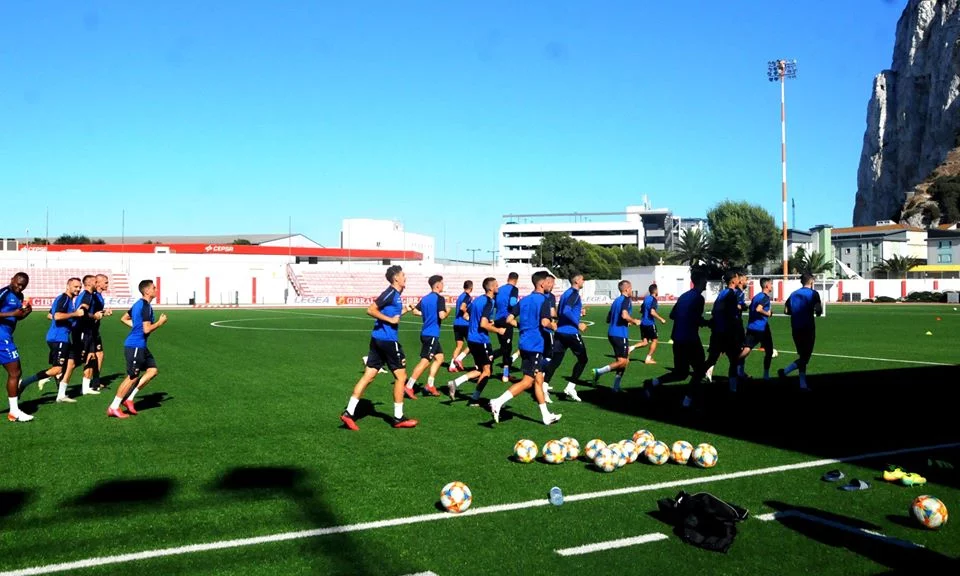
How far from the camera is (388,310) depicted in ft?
31.6

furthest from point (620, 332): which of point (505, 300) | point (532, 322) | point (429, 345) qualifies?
point (532, 322)

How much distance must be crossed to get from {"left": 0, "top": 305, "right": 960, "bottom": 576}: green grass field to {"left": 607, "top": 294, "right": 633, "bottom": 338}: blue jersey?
1.06 m

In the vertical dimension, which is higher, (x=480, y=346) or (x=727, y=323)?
(x=727, y=323)

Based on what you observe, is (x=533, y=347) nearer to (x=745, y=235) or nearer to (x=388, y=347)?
(x=388, y=347)

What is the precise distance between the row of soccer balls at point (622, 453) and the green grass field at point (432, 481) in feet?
0.38

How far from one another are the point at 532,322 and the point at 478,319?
122 inches

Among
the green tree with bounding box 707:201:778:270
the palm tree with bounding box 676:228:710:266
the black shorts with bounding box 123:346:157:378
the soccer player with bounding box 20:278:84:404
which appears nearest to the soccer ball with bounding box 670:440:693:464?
the black shorts with bounding box 123:346:157:378

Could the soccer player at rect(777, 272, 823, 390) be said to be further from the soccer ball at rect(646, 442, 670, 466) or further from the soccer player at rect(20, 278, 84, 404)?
the soccer player at rect(20, 278, 84, 404)

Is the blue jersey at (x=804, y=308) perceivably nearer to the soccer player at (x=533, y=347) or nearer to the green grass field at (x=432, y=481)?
the green grass field at (x=432, y=481)

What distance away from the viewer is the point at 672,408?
11.4m

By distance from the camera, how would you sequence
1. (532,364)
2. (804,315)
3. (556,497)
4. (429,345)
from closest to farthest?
(556,497), (532,364), (429,345), (804,315)

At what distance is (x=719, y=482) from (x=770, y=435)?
2.63 metres

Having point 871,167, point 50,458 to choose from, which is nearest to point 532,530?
point 50,458

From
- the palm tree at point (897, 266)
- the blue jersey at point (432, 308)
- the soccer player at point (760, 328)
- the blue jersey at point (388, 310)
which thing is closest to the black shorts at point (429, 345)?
the blue jersey at point (432, 308)
